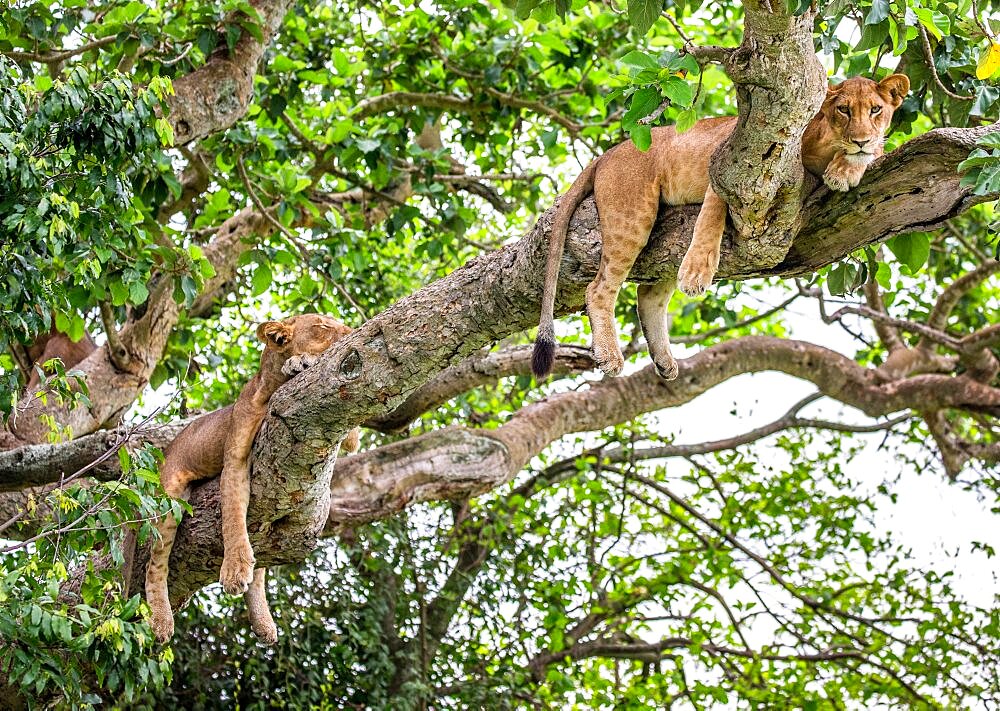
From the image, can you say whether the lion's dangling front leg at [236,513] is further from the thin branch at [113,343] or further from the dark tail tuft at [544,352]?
the thin branch at [113,343]

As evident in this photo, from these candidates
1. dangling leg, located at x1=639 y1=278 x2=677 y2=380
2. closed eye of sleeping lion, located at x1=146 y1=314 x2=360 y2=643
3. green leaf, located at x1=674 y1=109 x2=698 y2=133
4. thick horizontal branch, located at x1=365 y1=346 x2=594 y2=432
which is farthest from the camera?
thick horizontal branch, located at x1=365 y1=346 x2=594 y2=432

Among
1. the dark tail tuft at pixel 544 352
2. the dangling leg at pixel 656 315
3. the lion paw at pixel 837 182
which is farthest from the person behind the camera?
the dangling leg at pixel 656 315

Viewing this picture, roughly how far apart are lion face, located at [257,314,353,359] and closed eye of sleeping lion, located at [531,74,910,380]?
1.07 m

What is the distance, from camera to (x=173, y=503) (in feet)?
13.3

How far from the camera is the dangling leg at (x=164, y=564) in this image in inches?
188

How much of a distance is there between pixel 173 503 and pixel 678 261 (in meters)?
1.95

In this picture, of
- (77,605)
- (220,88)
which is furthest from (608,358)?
(220,88)

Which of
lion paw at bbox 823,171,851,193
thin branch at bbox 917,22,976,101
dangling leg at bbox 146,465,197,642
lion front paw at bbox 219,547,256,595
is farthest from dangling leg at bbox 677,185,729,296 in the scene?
dangling leg at bbox 146,465,197,642

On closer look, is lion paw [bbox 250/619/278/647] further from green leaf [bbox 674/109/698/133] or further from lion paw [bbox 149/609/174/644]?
green leaf [bbox 674/109/698/133]

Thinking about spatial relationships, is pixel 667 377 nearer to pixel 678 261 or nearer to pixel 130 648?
pixel 678 261

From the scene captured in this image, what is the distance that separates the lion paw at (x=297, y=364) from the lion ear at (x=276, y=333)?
0.13 meters

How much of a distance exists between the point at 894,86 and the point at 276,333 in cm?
253

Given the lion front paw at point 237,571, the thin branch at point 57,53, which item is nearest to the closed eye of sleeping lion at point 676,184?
the lion front paw at point 237,571

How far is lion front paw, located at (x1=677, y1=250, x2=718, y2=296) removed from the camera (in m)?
3.46
